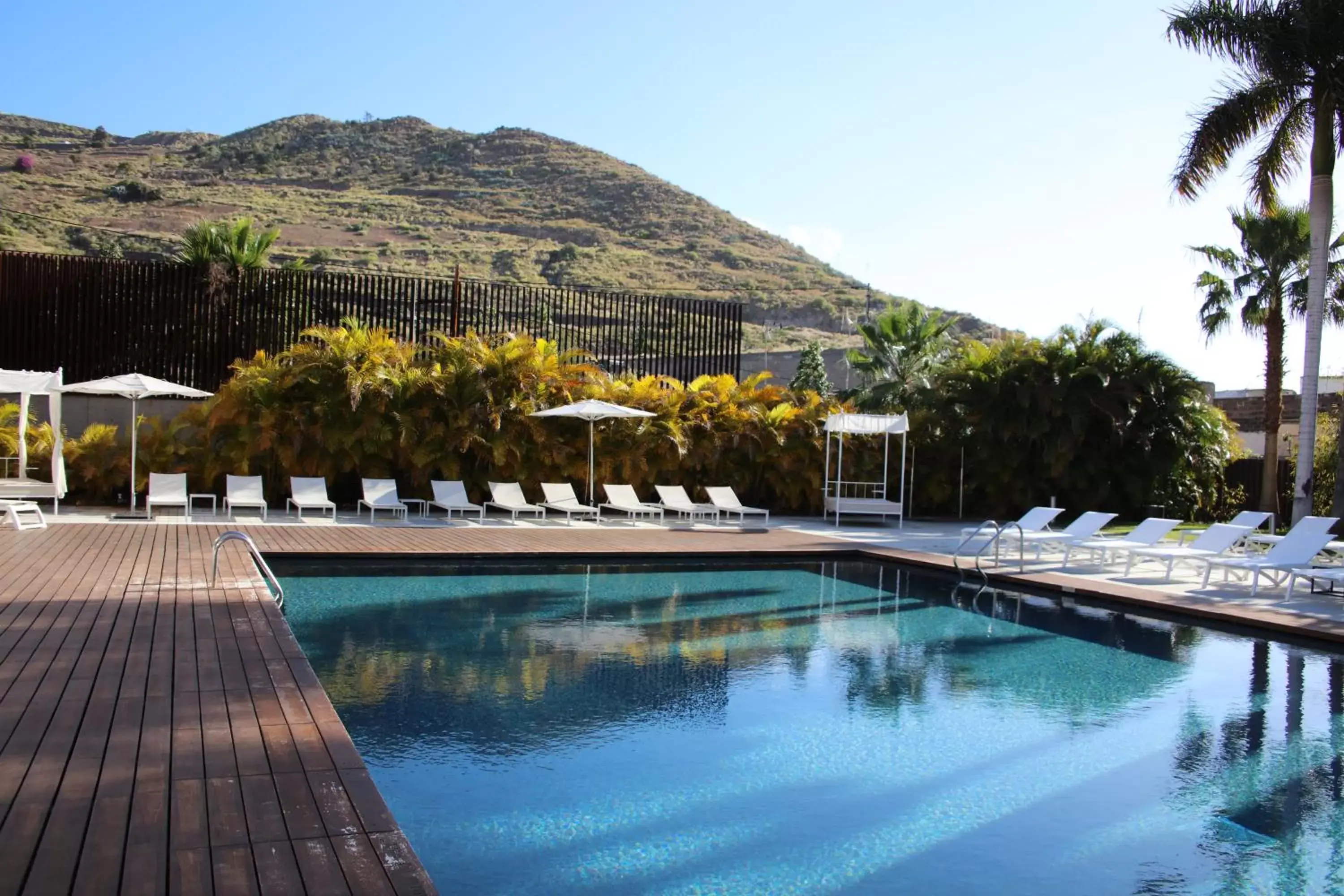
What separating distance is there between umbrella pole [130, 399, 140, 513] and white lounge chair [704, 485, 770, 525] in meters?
8.43

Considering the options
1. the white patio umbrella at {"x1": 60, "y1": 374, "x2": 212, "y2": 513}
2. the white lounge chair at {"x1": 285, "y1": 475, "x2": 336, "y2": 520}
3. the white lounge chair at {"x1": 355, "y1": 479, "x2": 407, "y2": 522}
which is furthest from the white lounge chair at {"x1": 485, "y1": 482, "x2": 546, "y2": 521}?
the white patio umbrella at {"x1": 60, "y1": 374, "x2": 212, "y2": 513}

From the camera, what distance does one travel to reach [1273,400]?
19.1 meters

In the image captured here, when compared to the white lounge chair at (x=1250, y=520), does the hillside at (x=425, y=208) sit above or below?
above

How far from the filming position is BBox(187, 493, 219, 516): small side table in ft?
46.6

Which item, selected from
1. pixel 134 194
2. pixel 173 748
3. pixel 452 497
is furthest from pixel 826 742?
pixel 134 194

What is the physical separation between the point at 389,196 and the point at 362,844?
2253 inches

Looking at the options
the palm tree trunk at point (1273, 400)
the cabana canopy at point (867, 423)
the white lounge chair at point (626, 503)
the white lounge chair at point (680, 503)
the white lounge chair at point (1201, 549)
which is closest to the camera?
the white lounge chair at point (1201, 549)

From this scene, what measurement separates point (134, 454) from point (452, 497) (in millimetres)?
4328

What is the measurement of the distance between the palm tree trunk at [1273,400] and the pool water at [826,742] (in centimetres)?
1042

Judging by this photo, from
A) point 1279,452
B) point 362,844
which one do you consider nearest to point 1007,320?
point 1279,452

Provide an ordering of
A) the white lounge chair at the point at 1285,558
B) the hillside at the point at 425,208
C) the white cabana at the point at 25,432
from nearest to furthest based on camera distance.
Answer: the white lounge chair at the point at 1285,558 < the white cabana at the point at 25,432 < the hillside at the point at 425,208

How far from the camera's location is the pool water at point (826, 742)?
15.5ft

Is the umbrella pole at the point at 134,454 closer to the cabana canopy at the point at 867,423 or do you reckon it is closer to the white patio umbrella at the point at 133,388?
the white patio umbrella at the point at 133,388

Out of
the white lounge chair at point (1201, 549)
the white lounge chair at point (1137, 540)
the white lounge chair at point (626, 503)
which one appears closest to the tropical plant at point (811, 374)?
the white lounge chair at point (626, 503)
